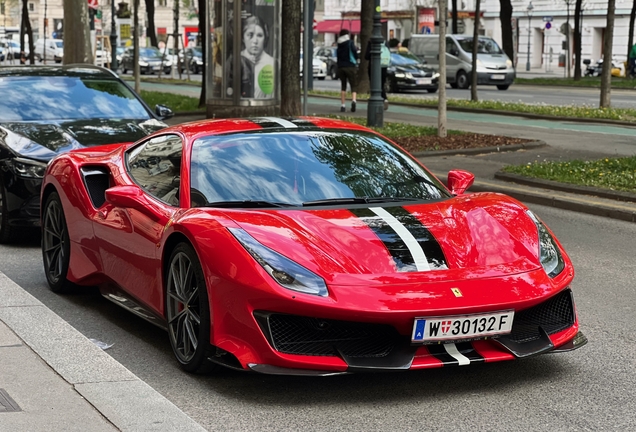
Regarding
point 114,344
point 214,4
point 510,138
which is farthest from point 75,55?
point 114,344

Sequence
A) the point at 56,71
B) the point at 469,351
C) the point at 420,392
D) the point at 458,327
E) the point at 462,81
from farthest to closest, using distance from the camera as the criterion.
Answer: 1. the point at 462,81
2. the point at 56,71
3. the point at 420,392
4. the point at 469,351
5. the point at 458,327

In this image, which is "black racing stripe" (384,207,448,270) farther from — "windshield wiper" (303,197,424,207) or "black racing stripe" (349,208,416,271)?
"windshield wiper" (303,197,424,207)

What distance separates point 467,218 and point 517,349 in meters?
0.83

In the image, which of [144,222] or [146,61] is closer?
[144,222]

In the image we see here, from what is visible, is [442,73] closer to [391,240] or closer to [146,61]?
[391,240]

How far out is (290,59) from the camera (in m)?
21.0

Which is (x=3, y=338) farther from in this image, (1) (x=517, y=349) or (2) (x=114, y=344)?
(1) (x=517, y=349)

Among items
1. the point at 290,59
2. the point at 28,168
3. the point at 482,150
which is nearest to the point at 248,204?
the point at 28,168

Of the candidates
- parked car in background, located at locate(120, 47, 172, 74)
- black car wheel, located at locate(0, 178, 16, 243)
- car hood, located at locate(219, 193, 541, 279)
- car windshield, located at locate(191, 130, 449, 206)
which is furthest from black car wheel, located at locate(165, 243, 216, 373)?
parked car in background, located at locate(120, 47, 172, 74)

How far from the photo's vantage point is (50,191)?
8.05 metres

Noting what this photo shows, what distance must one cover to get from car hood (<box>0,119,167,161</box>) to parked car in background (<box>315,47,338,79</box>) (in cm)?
4316

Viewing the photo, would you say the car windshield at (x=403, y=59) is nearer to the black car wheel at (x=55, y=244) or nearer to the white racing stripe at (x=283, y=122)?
the black car wheel at (x=55, y=244)

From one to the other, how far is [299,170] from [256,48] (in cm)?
1614

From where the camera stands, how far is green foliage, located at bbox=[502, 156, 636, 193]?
13.4 metres
